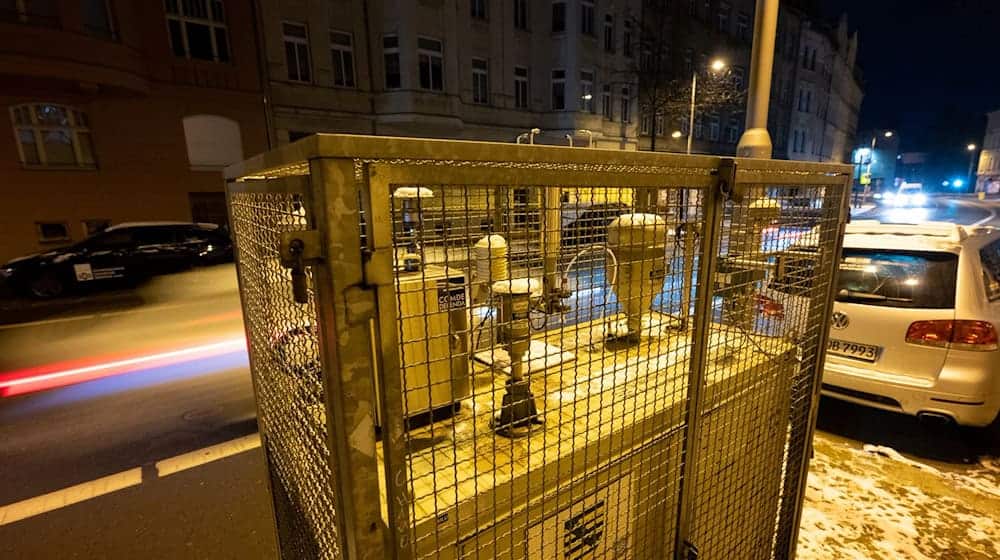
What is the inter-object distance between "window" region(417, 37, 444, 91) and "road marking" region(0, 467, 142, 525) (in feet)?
54.4

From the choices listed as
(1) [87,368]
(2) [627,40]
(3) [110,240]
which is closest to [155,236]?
(3) [110,240]

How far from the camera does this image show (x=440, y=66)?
18062mm

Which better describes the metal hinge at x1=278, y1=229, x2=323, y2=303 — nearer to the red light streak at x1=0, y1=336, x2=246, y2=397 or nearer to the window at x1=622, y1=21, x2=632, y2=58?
the red light streak at x1=0, y1=336, x2=246, y2=397

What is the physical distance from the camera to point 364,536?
1025 millimetres

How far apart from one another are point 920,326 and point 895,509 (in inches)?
59.9

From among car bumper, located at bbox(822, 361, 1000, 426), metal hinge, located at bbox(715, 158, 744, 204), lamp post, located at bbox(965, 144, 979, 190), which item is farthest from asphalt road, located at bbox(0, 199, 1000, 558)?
lamp post, located at bbox(965, 144, 979, 190)

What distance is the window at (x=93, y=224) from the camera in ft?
45.4

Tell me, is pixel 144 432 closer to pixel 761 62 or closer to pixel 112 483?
pixel 112 483

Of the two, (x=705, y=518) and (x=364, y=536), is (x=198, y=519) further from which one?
(x=705, y=518)

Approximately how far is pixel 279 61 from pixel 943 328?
18409 mm

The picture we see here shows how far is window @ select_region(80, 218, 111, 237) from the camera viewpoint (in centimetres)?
1384

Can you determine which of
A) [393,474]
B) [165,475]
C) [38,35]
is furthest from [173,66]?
[393,474]

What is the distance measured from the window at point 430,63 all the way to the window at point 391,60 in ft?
2.82

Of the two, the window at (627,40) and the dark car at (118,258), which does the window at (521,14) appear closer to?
the window at (627,40)
